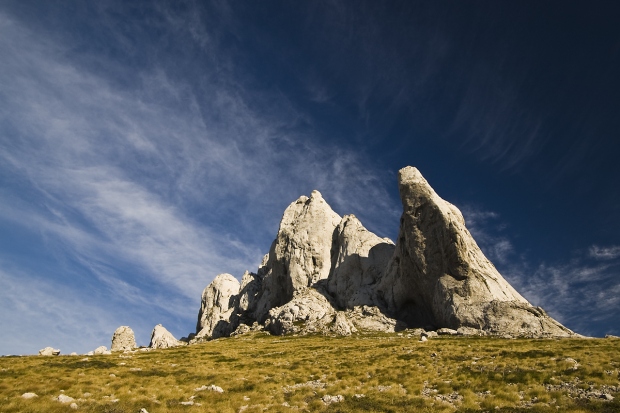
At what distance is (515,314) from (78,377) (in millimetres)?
69255

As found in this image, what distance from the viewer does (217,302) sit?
539ft

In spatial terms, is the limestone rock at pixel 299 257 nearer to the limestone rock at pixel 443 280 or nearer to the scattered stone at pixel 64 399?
the limestone rock at pixel 443 280

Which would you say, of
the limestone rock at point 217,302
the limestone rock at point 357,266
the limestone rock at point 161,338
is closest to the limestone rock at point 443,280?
the limestone rock at point 357,266

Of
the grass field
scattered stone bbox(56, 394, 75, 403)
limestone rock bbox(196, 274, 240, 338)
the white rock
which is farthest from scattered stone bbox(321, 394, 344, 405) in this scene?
limestone rock bbox(196, 274, 240, 338)

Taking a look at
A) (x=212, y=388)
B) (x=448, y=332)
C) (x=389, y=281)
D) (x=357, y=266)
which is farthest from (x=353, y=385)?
(x=357, y=266)

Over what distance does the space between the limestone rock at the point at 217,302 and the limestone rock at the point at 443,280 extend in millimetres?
81696

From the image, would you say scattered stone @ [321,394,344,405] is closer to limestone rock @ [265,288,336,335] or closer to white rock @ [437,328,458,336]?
white rock @ [437,328,458,336]

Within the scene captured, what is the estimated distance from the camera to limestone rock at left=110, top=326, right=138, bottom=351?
323ft

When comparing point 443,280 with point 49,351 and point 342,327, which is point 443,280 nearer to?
point 342,327

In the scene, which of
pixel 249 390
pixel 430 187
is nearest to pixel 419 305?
pixel 430 187

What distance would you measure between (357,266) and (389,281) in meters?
16.8

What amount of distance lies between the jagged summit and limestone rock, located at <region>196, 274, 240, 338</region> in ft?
31.9

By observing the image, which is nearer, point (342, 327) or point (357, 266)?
point (342, 327)

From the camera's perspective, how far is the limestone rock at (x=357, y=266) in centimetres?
10314
